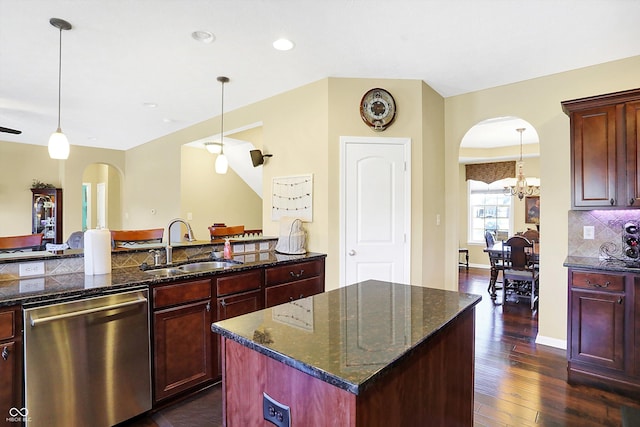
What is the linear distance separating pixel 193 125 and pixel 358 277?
3659mm

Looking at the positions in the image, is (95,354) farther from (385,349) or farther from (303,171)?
(303,171)

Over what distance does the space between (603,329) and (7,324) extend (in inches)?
150

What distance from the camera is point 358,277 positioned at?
3475mm

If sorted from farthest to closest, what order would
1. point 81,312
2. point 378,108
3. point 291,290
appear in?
1. point 378,108
2. point 291,290
3. point 81,312

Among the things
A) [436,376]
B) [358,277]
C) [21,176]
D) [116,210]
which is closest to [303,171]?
[358,277]

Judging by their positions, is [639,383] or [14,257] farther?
[639,383]

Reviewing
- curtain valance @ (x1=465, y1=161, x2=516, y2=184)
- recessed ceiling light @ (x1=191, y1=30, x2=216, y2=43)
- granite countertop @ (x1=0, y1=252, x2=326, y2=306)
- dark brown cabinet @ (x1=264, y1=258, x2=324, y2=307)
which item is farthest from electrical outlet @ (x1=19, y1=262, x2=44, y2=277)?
curtain valance @ (x1=465, y1=161, x2=516, y2=184)

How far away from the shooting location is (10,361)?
→ 1.66 meters

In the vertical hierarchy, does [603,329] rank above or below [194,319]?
below

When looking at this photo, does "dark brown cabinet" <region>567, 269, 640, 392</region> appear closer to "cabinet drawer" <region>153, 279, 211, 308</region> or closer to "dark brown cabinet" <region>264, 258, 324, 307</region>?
"dark brown cabinet" <region>264, 258, 324, 307</region>

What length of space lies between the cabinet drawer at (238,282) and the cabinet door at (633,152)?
9.79ft

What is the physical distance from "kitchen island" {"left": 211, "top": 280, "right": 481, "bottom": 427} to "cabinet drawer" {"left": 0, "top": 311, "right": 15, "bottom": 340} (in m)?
1.21

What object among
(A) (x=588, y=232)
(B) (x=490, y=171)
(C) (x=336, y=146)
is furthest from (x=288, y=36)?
(B) (x=490, y=171)

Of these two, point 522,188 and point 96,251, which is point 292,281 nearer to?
point 96,251
